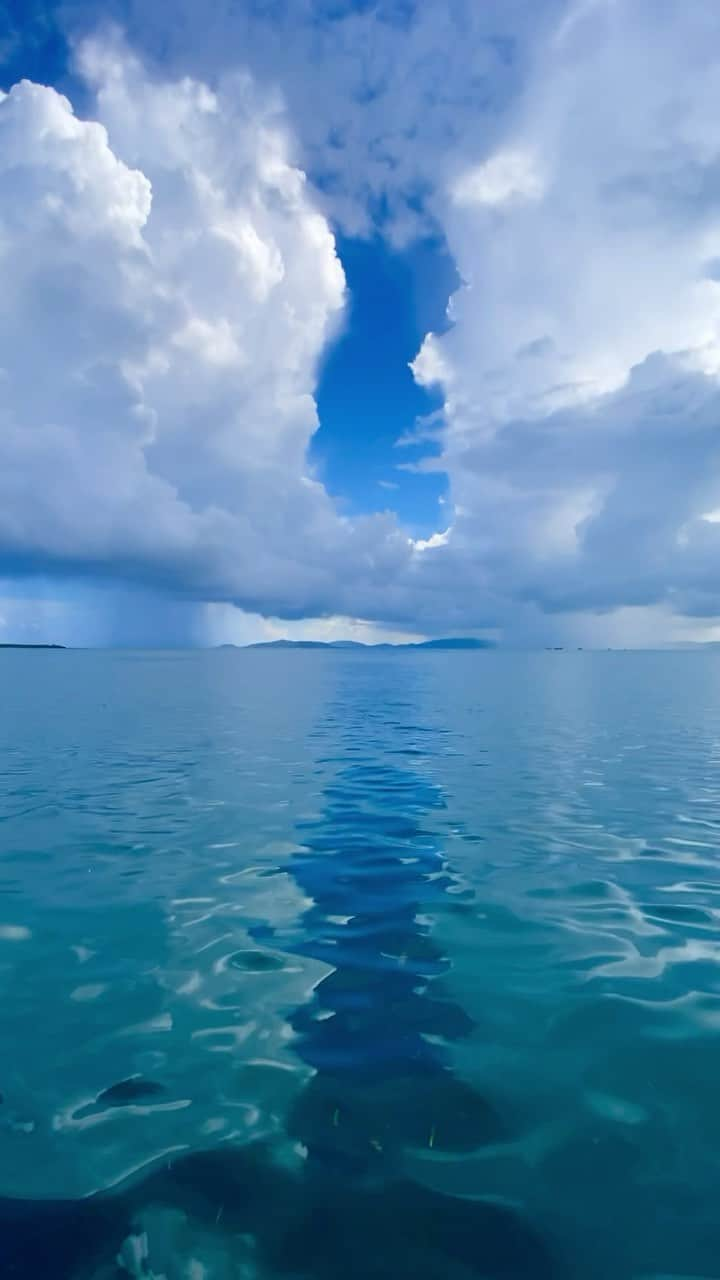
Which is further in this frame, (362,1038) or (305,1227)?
(362,1038)

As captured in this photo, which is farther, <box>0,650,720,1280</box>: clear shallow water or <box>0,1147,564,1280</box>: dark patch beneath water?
<box>0,650,720,1280</box>: clear shallow water

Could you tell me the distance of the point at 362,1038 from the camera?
930 cm

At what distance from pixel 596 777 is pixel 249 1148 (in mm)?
23848

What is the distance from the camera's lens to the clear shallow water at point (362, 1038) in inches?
247

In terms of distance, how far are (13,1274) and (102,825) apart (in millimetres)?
16130

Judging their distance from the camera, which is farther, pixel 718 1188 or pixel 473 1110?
pixel 473 1110

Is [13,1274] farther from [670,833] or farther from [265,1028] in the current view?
[670,833]

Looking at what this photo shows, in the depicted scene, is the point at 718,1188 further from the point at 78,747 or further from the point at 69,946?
the point at 78,747

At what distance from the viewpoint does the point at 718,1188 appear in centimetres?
674

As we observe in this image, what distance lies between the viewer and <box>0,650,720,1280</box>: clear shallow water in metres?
6.27

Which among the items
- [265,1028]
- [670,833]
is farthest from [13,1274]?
[670,833]

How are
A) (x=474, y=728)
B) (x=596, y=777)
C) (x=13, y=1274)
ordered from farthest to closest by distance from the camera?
(x=474, y=728)
(x=596, y=777)
(x=13, y=1274)

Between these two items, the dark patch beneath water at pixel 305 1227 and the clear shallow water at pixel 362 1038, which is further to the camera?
the clear shallow water at pixel 362 1038

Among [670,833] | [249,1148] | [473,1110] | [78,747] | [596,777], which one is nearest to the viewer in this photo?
[249,1148]
